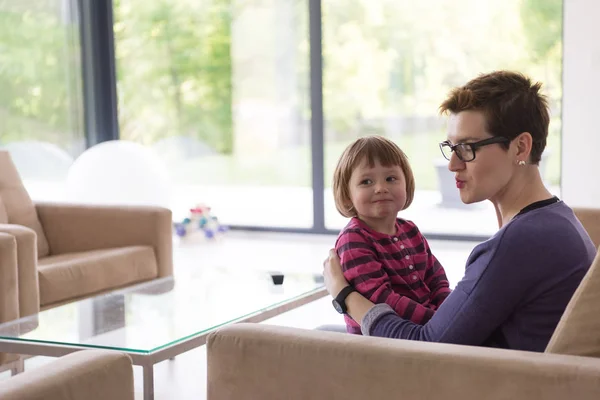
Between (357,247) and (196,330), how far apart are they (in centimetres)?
103

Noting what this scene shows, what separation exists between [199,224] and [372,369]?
17.7ft

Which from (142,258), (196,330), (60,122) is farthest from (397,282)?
(60,122)

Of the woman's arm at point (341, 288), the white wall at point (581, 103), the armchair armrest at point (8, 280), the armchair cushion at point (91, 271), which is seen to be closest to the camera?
the woman's arm at point (341, 288)

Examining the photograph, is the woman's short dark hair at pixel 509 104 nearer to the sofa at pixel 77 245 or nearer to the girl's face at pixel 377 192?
the girl's face at pixel 377 192

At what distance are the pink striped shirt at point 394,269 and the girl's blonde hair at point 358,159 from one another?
8 cm

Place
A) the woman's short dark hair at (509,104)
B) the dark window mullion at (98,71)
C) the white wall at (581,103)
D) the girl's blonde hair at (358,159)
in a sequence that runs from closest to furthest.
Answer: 1. the woman's short dark hair at (509,104)
2. the girl's blonde hair at (358,159)
3. the white wall at (581,103)
4. the dark window mullion at (98,71)

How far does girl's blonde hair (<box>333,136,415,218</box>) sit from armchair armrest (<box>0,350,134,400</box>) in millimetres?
907

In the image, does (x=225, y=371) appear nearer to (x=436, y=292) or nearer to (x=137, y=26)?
(x=436, y=292)

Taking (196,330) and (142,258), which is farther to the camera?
(142,258)

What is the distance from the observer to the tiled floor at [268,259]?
3.83 metres

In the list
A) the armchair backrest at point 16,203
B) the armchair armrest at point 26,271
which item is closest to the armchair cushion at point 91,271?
the armchair armrest at point 26,271

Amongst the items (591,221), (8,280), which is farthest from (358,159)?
(8,280)

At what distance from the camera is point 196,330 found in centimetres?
316

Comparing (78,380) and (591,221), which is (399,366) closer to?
(78,380)
